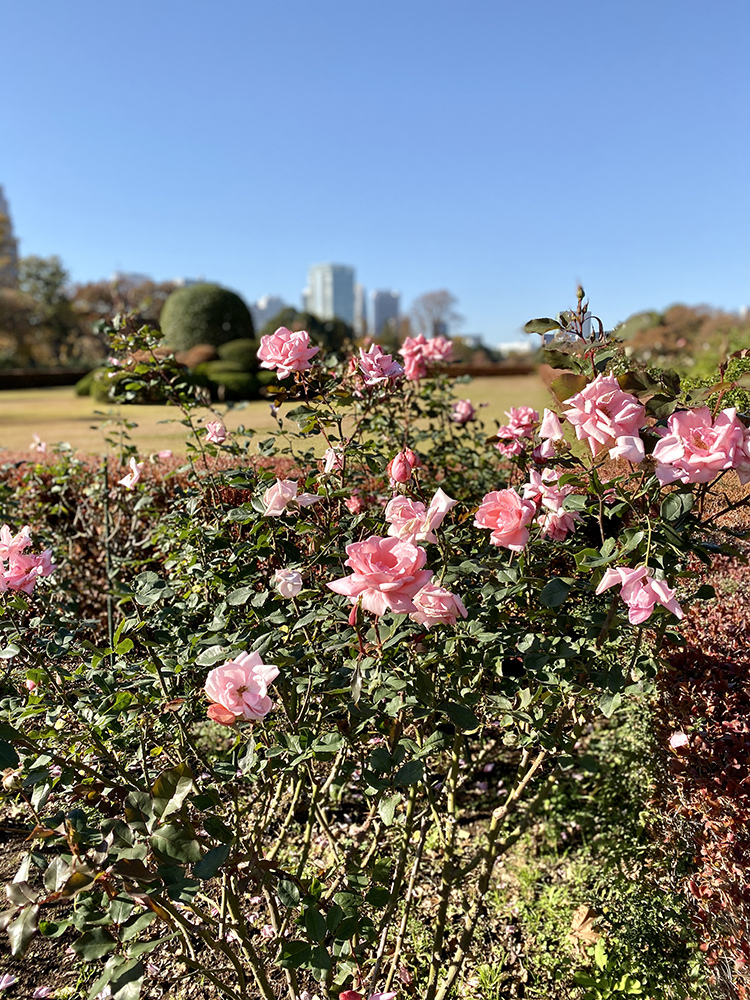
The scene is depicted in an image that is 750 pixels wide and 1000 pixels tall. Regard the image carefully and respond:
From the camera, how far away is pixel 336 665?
145cm

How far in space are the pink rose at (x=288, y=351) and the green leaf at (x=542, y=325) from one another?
1.66ft

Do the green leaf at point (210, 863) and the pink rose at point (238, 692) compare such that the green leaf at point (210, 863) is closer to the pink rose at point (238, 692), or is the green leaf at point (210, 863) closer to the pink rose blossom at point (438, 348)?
the pink rose at point (238, 692)

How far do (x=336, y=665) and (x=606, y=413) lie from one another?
78 centimetres

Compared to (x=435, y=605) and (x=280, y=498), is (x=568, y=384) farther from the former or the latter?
(x=280, y=498)

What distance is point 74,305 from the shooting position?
40.0 metres

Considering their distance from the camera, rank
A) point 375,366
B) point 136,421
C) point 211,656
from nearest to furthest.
Answer: point 211,656
point 375,366
point 136,421

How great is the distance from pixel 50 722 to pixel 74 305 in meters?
44.3

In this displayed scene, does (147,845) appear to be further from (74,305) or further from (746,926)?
(74,305)

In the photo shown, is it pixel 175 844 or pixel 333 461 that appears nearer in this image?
pixel 175 844

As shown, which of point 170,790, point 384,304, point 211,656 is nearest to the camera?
point 170,790

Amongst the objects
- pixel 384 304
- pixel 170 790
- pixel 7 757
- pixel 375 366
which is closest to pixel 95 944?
pixel 170 790

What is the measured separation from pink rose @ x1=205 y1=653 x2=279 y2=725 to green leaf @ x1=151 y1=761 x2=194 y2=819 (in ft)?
0.30

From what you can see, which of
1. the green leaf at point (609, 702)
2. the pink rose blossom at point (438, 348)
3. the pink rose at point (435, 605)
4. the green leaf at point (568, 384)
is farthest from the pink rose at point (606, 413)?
the pink rose blossom at point (438, 348)

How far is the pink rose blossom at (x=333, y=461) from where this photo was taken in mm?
1619
